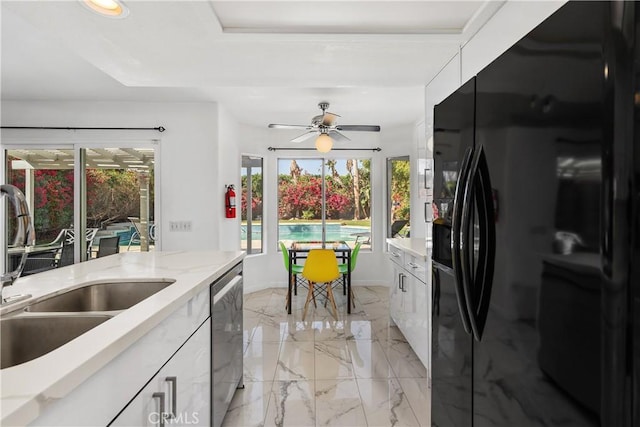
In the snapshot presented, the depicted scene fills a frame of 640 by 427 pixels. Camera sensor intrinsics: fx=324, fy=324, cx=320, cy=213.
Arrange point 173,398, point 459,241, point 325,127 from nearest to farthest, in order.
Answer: point 459,241, point 173,398, point 325,127

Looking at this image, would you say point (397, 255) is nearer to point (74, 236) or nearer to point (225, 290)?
point (225, 290)

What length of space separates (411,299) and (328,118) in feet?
6.97

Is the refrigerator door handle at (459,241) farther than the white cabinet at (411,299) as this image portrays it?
No

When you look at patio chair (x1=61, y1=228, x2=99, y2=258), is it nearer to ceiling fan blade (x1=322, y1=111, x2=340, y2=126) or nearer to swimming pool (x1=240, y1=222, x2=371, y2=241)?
swimming pool (x1=240, y1=222, x2=371, y2=241)

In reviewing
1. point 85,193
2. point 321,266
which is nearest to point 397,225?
point 321,266

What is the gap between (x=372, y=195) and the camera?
543cm

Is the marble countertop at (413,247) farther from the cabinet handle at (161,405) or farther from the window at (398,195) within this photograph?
the cabinet handle at (161,405)

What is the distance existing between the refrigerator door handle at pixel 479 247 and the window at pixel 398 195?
422cm

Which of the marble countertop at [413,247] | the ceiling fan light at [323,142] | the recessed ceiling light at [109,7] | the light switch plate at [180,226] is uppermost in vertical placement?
the recessed ceiling light at [109,7]

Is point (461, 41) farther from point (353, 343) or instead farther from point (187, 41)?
point (353, 343)

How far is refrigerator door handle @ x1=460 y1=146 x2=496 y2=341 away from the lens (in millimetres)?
942

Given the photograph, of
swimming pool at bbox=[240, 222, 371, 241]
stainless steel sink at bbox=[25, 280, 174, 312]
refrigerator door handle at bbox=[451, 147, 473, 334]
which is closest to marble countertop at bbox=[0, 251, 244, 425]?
stainless steel sink at bbox=[25, 280, 174, 312]

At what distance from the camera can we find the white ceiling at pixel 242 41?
1663mm

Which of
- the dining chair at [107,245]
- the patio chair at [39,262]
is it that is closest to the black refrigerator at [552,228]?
the dining chair at [107,245]
